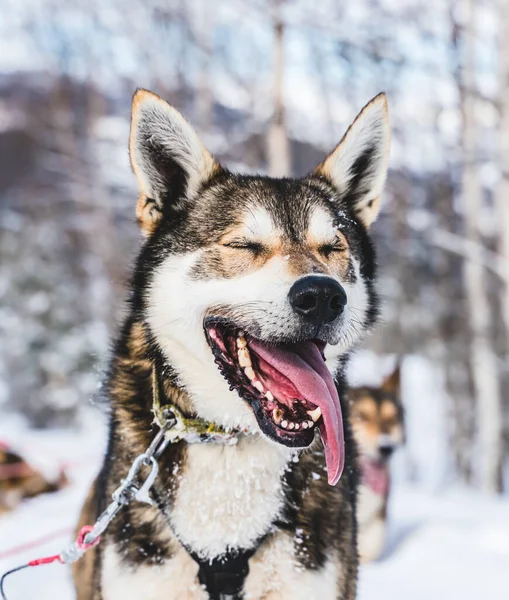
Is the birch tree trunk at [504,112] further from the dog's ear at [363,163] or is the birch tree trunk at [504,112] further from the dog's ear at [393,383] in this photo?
the dog's ear at [363,163]

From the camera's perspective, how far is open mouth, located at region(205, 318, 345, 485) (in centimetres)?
180

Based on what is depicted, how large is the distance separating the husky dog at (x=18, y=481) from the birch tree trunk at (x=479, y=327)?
5.54 m

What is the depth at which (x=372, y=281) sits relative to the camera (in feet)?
7.70

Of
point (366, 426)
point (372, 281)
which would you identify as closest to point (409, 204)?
point (366, 426)

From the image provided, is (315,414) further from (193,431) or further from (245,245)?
(245,245)

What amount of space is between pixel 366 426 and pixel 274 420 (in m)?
4.03

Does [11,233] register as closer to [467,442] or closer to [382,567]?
[467,442]

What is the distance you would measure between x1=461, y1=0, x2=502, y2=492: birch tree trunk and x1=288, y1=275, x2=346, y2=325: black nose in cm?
700

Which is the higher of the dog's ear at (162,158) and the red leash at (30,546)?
the dog's ear at (162,158)

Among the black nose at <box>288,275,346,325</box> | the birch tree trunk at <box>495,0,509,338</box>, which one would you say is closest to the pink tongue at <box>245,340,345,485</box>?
the black nose at <box>288,275,346,325</box>

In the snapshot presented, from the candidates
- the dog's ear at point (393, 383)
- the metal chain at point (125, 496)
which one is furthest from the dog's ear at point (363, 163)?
the dog's ear at point (393, 383)

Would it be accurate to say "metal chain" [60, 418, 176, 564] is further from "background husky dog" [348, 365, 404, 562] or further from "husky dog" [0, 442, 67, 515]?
"husky dog" [0, 442, 67, 515]

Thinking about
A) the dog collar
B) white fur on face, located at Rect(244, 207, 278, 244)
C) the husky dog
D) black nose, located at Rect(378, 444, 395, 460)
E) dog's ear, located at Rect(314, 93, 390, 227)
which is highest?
dog's ear, located at Rect(314, 93, 390, 227)

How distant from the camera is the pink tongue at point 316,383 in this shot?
180cm
